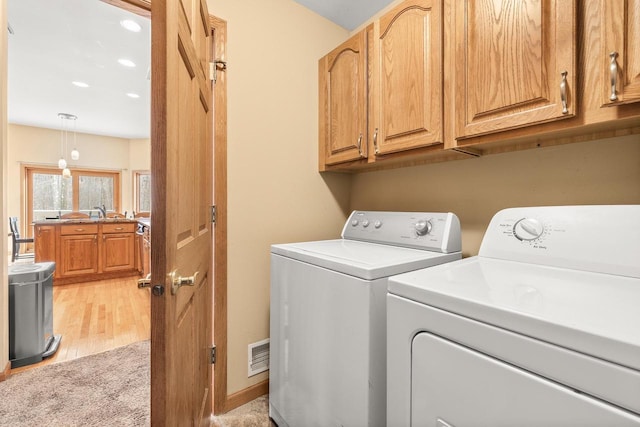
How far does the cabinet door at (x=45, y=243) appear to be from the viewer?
13.0ft

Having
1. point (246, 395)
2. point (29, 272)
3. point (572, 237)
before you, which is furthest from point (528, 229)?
point (29, 272)

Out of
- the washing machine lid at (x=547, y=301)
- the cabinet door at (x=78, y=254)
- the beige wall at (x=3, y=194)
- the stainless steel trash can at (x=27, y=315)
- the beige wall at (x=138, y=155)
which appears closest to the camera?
the washing machine lid at (x=547, y=301)

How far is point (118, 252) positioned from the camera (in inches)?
178

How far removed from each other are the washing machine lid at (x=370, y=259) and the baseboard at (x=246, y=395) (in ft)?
2.86

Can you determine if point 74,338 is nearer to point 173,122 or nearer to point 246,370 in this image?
point 246,370

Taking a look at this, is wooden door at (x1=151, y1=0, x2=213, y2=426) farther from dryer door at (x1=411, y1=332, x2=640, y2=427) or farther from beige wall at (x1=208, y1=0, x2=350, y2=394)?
dryer door at (x1=411, y1=332, x2=640, y2=427)

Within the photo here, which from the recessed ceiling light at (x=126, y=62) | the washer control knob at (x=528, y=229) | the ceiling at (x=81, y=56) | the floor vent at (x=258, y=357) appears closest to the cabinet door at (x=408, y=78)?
the washer control knob at (x=528, y=229)

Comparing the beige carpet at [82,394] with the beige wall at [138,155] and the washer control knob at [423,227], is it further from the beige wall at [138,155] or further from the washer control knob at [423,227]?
the beige wall at [138,155]

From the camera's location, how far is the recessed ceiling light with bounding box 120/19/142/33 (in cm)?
233

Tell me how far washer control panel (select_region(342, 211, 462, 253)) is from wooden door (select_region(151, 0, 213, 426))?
92 centimetres

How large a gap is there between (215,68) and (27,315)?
218cm

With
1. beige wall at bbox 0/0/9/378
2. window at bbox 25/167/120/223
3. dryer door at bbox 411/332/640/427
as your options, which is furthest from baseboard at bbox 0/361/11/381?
window at bbox 25/167/120/223

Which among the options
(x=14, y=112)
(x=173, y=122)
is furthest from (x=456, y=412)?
(x=14, y=112)

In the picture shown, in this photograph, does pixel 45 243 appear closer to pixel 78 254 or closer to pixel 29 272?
pixel 78 254
